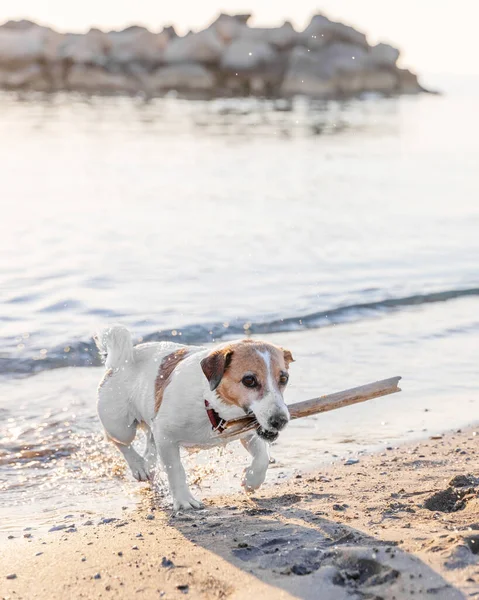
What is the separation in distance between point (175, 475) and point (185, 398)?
51 centimetres

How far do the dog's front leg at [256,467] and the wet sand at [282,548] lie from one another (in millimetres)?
101

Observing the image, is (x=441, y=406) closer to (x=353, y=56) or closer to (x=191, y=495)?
(x=191, y=495)

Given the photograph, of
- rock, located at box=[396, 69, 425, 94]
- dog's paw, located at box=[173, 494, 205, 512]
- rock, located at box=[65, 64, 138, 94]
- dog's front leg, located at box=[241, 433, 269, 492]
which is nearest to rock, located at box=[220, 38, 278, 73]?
rock, located at box=[65, 64, 138, 94]

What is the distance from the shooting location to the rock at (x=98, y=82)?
235 feet

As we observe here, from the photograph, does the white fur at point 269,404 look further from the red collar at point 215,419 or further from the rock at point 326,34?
the rock at point 326,34

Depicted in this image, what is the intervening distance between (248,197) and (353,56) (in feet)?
209

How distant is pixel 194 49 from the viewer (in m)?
75.4

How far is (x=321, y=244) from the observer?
16.0 m

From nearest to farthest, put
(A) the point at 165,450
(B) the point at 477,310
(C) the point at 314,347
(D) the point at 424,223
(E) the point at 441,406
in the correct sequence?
(A) the point at 165,450 → (E) the point at 441,406 → (C) the point at 314,347 → (B) the point at 477,310 → (D) the point at 424,223

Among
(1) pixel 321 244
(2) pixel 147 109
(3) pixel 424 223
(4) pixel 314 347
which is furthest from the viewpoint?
(2) pixel 147 109

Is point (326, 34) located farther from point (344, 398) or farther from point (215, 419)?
point (215, 419)

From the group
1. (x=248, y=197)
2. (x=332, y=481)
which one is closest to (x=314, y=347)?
(x=332, y=481)

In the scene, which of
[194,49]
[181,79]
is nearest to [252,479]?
[181,79]

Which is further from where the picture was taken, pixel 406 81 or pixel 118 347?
pixel 406 81
